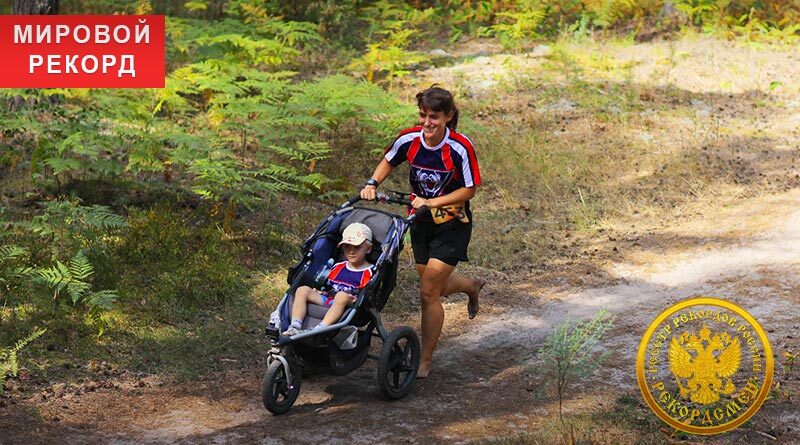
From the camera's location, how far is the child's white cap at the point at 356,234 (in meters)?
7.59

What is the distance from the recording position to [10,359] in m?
7.61

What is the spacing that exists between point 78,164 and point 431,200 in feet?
14.7

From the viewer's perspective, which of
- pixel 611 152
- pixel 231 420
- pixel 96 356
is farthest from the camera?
pixel 611 152

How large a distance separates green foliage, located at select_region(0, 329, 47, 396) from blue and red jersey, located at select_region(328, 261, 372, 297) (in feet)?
7.19

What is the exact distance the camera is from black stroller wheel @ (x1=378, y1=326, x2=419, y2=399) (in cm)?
738

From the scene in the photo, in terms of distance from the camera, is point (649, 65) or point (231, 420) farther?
point (649, 65)

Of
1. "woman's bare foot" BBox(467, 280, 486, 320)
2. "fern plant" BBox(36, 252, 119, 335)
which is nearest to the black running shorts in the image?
"woman's bare foot" BBox(467, 280, 486, 320)

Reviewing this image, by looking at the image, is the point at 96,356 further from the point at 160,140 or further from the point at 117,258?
the point at 160,140

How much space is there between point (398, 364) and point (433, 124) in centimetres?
184

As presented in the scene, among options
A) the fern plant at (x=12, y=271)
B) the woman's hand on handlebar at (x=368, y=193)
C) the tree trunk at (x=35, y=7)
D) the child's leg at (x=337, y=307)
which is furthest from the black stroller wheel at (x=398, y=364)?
the tree trunk at (x=35, y=7)

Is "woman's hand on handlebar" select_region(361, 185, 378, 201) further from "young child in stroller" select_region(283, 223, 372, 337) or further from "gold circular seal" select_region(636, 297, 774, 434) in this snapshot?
"gold circular seal" select_region(636, 297, 774, 434)

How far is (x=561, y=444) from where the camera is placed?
6434mm

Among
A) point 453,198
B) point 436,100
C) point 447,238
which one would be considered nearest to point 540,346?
point 447,238

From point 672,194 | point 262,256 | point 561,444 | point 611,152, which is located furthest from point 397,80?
point 561,444
